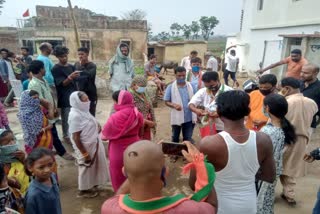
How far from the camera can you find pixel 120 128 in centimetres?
287

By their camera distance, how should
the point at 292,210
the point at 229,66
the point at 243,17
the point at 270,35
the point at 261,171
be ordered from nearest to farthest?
the point at 261,171 < the point at 292,210 < the point at 229,66 < the point at 270,35 < the point at 243,17

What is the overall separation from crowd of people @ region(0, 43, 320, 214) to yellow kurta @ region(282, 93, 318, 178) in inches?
0.5

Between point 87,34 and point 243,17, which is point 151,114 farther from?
point 87,34

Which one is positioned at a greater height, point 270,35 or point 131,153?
point 270,35

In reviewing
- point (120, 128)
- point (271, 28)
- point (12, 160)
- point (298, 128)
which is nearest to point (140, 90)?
point (120, 128)

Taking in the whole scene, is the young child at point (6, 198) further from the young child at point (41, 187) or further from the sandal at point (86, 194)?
the sandal at point (86, 194)

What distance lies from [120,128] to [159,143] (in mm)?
1371

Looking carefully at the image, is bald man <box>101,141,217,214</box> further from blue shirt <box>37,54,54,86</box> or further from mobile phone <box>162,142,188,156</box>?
blue shirt <box>37,54,54,86</box>

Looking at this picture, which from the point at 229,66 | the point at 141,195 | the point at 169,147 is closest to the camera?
the point at 141,195

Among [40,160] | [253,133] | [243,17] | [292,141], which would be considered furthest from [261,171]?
[243,17]

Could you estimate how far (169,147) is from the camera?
1.64 m

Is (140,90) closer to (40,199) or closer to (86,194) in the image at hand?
(86,194)

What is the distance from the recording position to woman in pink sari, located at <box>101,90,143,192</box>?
9.39 feet

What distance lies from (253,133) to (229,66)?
31.1 feet
